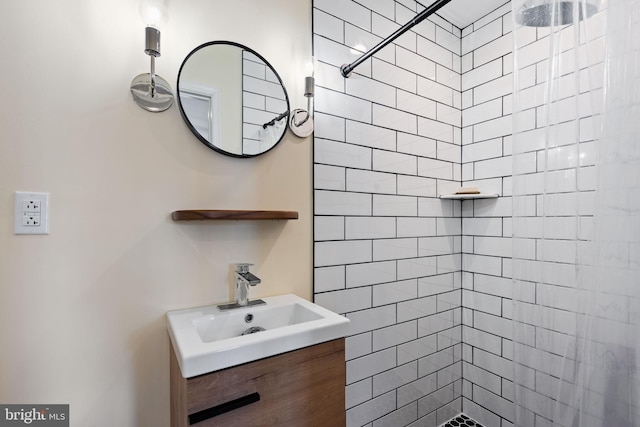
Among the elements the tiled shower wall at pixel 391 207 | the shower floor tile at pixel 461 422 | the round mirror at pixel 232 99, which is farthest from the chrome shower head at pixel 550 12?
the shower floor tile at pixel 461 422

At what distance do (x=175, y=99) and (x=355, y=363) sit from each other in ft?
4.58

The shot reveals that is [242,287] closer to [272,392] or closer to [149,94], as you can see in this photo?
[272,392]

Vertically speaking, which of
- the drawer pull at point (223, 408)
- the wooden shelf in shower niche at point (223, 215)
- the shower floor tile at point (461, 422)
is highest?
the wooden shelf in shower niche at point (223, 215)

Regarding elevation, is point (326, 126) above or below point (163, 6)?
below

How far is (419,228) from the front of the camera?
1.76 m

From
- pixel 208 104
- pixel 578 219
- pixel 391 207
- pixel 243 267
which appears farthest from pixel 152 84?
pixel 578 219

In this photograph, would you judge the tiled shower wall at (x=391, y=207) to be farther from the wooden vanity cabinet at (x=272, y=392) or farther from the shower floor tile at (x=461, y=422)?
the wooden vanity cabinet at (x=272, y=392)

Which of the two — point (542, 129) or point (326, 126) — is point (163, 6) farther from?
point (542, 129)

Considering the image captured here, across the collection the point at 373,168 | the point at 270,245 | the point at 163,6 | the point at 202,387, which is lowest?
the point at 202,387

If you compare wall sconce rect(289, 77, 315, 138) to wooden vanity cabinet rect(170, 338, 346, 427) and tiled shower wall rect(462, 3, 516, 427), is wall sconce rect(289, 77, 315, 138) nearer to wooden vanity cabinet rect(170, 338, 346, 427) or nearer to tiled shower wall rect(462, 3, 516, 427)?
wooden vanity cabinet rect(170, 338, 346, 427)

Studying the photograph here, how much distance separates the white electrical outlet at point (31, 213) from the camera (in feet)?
2.84

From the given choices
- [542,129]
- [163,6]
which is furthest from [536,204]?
[163,6]

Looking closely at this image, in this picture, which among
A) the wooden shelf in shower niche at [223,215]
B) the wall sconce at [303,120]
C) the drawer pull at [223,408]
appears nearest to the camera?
the drawer pull at [223,408]

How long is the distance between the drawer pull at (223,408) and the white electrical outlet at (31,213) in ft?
2.28
